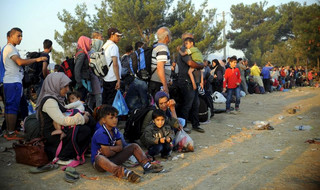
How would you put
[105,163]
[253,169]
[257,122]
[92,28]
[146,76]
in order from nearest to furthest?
[105,163] < [253,169] < [146,76] < [257,122] < [92,28]

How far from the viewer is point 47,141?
4.36 m

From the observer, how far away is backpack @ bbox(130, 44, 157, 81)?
5.82m

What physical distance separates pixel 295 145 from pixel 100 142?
362cm

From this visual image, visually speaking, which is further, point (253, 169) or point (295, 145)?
point (295, 145)

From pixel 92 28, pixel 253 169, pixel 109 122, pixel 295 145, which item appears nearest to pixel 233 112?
pixel 295 145

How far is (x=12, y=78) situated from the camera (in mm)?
5453

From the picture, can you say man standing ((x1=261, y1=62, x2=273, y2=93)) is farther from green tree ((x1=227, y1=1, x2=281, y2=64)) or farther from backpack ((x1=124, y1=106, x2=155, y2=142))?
green tree ((x1=227, y1=1, x2=281, y2=64))

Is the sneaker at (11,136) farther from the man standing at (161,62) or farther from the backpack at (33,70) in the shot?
the man standing at (161,62)

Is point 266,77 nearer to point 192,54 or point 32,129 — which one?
point 192,54

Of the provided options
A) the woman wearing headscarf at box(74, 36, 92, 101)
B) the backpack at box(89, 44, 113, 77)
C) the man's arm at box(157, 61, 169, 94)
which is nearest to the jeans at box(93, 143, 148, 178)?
the man's arm at box(157, 61, 169, 94)

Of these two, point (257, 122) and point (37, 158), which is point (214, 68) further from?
point (37, 158)

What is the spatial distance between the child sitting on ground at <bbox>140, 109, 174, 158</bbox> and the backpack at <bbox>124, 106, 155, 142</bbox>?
1.13ft

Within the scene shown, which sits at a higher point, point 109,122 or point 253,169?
point 109,122

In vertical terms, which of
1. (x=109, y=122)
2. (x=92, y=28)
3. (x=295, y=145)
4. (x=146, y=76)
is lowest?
(x=295, y=145)
